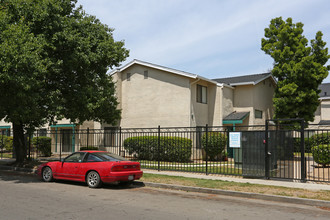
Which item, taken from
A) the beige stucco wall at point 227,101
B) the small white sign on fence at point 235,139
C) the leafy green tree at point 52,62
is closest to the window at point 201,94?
the beige stucco wall at point 227,101

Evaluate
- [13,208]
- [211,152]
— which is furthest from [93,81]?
[13,208]

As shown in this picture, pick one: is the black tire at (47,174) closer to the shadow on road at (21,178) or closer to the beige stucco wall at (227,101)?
the shadow on road at (21,178)

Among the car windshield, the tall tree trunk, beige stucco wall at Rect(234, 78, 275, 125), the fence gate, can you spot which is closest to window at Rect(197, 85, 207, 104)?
beige stucco wall at Rect(234, 78, 275, 125)

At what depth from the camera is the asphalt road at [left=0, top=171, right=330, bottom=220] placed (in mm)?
6770

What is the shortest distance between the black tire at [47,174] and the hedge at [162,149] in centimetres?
625

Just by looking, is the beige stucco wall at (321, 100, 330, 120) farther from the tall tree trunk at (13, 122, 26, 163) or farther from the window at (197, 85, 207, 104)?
the tall tree trunk at (13, 122, 26, 163)

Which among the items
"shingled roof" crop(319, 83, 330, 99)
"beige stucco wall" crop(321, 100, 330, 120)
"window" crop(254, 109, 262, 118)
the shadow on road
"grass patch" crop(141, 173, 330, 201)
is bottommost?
the shadow on road

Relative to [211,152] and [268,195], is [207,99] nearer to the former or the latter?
[211,152]

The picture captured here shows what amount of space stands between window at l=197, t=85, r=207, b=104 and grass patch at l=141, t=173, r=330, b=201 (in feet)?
36.3

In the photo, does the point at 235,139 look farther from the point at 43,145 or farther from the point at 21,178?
the point at 43,145

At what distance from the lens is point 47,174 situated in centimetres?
1197

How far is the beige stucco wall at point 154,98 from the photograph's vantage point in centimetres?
2150

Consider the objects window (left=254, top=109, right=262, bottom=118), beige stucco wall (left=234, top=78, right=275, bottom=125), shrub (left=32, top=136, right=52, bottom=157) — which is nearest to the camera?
shrub (left=32, top=136, right=52, bottom=157)

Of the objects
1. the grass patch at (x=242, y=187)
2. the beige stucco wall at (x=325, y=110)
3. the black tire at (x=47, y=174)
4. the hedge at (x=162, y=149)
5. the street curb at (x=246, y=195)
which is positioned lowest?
the street curb at (x=246, y=195)
